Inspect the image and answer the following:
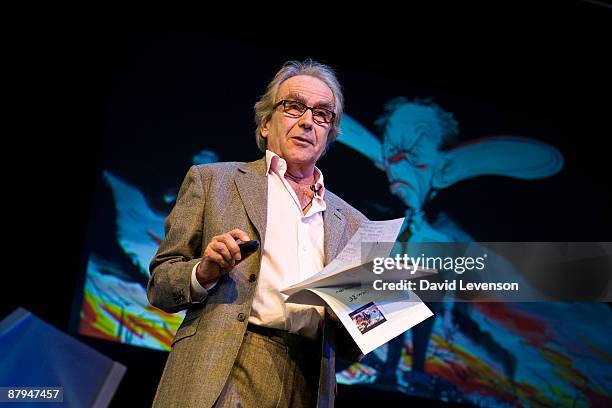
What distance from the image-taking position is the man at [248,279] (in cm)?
150

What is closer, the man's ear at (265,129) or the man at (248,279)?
the man at (248,279)

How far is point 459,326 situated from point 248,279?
2.30 metres

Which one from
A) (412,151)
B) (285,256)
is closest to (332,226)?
(285,256)

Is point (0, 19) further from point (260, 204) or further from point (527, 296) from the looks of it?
point (527, 296)

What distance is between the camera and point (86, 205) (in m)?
3.92

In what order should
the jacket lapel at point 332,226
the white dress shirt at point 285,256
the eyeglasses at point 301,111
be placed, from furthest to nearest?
the eyeglasses at point 301,111 < the jacket lapel at point 332,226 < the white dress shirt at point 285,256

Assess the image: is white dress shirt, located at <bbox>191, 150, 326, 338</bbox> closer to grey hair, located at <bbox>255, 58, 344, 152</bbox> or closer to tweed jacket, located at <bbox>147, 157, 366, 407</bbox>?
tweed jacket, located at <bbox>147, 157, 366, 407</bbox>

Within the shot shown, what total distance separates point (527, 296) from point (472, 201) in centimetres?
235

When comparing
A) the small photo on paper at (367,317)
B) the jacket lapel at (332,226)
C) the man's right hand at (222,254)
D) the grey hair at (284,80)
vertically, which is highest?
the grey hair at (284,80)

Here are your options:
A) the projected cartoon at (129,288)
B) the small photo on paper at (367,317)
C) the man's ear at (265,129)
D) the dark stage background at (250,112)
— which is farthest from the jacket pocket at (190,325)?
the dark stage background at (250,112)

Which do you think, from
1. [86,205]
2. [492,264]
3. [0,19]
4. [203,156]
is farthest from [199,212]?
[0,19]

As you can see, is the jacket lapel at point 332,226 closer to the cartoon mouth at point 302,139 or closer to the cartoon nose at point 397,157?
the cartoon mouth at point 302,139

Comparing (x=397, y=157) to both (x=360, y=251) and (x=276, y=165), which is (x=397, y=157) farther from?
(x=360, y=251)

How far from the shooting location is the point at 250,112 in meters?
3.90
